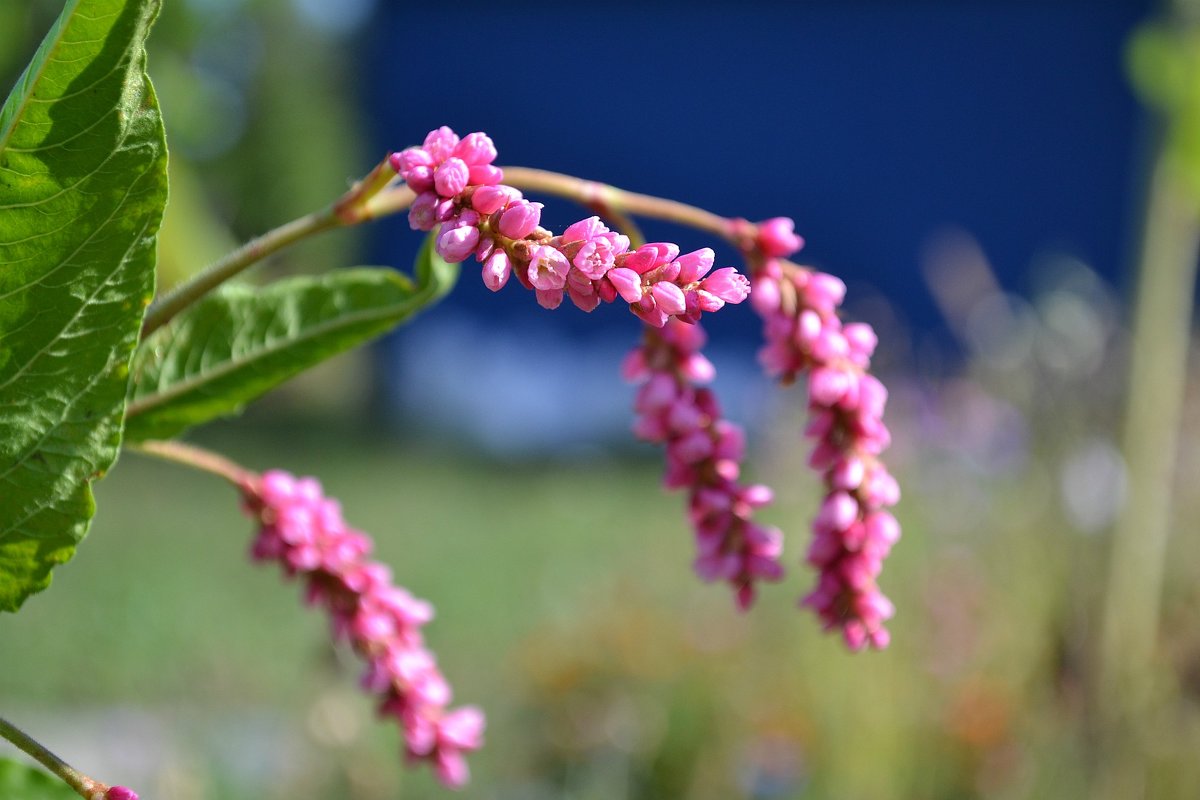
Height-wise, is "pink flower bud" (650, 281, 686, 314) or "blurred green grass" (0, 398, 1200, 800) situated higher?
"pink flower bud" (650, 281, 686, 314)

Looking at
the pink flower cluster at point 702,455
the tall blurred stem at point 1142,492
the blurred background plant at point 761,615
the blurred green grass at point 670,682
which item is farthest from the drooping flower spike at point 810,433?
the tall blurred stem at point 1142,492

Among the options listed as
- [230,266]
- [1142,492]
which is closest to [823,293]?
[230,266]

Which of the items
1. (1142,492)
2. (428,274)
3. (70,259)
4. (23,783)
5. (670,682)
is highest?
(1142,492)

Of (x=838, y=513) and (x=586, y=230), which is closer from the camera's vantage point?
(x=586, y=230)

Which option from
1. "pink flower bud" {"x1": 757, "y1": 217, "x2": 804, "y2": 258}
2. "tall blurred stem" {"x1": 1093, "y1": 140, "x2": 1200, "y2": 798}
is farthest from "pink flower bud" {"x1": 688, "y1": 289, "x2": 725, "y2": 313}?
"tall blurred stem" {"x1": 1093, "y1": 140, "x2": 1200, "y2": 798}

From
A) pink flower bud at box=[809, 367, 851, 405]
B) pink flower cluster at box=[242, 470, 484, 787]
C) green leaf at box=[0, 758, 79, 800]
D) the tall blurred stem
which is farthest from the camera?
the tall blurred stem

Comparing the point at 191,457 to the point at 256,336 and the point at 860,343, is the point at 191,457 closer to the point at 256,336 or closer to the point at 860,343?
the point at 256,336

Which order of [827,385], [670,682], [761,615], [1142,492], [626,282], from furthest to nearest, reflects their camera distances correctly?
[761,615], [670,682], [1142,492], [827,385], [626,282]

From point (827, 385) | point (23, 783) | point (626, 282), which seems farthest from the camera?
point (827, 385)

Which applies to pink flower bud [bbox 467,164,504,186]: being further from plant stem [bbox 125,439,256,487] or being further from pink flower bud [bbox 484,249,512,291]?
plant stem [bbox 125,439,256,487]
